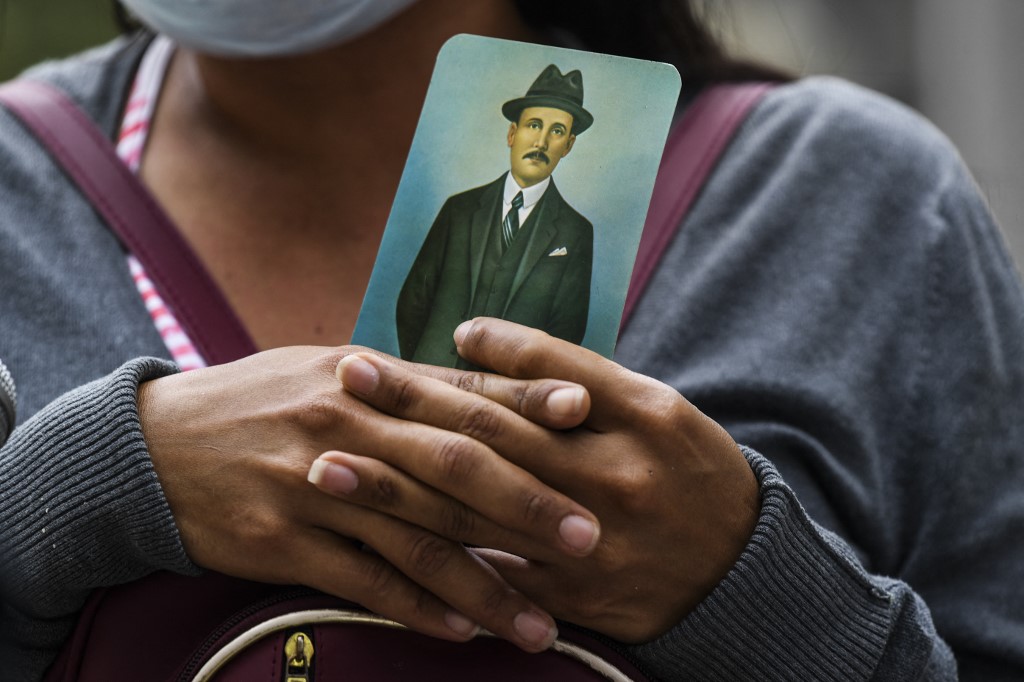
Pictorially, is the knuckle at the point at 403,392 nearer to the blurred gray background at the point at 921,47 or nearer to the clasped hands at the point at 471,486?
the clasped hands at the point at 471,486

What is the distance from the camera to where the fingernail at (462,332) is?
0.99m

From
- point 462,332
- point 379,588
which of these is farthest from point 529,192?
point 379,588

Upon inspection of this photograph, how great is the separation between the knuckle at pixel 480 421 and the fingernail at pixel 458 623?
5.6 inches

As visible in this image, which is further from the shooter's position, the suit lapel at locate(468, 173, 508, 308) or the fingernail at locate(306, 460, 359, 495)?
the suit lapel at locate(468, 173, 508, 308)

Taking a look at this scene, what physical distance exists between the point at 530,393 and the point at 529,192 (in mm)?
202

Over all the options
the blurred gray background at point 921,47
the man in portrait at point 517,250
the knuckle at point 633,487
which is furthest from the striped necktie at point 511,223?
the blurred gray background at point 921,47

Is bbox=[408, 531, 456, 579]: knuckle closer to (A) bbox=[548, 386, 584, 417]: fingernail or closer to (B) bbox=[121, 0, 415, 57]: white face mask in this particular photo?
(A) bbox=[548, 386, 584, 417]: fingernail

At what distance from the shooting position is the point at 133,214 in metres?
1.36

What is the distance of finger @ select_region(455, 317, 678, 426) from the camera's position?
951mm

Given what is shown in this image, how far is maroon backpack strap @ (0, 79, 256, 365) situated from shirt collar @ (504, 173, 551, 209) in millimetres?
373

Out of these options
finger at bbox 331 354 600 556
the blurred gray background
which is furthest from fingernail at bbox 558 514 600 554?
the blurred gray background

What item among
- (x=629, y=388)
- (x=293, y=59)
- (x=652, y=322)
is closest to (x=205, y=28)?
(x=293, y=59)

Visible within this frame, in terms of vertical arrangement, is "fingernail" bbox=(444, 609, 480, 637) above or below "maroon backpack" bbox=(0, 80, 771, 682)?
above

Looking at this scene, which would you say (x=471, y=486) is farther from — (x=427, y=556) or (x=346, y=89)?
(x=346, y=89)
